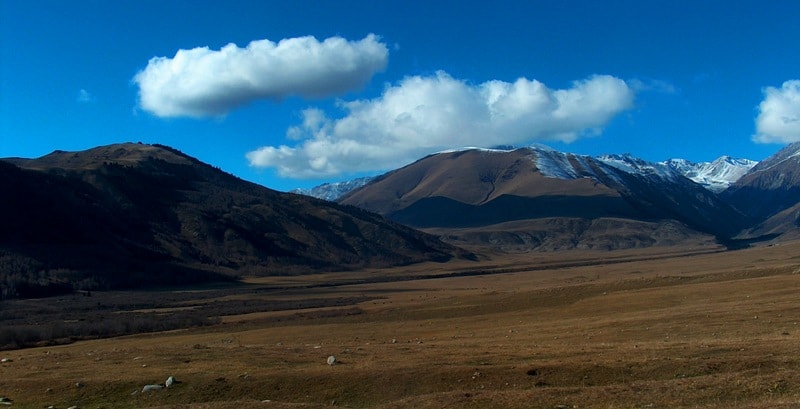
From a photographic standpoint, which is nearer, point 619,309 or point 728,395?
point 728,395

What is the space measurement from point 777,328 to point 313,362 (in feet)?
87.6

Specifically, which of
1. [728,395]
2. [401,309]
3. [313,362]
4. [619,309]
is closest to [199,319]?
[401,309]

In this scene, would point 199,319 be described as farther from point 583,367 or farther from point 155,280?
point 155,280

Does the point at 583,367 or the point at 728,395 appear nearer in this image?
the point at 728,395

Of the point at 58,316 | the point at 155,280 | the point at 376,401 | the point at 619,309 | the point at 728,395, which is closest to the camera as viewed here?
the point at 728,395

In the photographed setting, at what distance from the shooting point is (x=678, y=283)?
270 feet

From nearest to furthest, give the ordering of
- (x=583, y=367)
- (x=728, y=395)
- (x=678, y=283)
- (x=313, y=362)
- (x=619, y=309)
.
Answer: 1. (x=728, y=395)
2. (x=583, y=367)
3. (x=313, y=362)
4. (x=619, y=309)
5. (x=678, y=283)

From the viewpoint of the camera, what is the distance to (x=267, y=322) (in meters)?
88.1

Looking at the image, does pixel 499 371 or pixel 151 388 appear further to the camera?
pixel 499 371

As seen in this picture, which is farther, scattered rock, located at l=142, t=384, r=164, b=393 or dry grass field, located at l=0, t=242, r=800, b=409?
scattered rock, located at l=142, t=384, r=164, b=393

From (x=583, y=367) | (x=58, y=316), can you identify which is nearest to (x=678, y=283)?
(x=583, y=367)

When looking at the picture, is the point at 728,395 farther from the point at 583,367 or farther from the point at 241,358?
the point at 241,358

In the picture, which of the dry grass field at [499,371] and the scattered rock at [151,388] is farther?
the scattered rock at [151,388]

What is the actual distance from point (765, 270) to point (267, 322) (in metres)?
65.7
